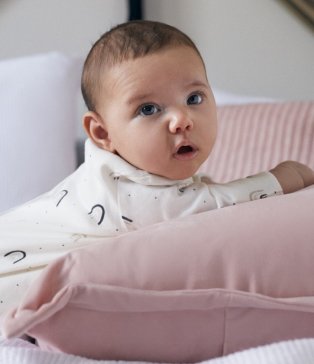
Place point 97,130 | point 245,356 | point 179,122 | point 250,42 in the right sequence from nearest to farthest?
point 245,356 → point 179,122 → point 97,130 → point 250,42

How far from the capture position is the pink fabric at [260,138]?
4.09ft

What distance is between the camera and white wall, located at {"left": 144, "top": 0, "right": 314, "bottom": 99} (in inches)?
68.4

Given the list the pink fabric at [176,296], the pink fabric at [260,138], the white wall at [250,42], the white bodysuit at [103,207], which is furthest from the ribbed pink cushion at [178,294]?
the white wall at [250,42]

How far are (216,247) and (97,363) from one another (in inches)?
6.2

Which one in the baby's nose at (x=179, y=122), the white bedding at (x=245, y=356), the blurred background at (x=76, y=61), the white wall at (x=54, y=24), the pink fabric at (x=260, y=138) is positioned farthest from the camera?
the white wall at (x=54, y=24)

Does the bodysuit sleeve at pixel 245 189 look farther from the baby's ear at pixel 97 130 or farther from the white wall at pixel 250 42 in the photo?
the white wall at pixel 250 42

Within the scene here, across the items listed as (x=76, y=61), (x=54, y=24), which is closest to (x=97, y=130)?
(x=76, y=61)

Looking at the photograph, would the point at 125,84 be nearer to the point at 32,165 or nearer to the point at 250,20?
the point at 32,165

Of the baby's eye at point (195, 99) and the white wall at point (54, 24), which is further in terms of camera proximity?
the white wall at point (54, 24)

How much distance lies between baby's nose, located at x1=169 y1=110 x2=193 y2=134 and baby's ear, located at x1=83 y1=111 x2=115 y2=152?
11 cm

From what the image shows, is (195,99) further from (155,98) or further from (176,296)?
(176,296)

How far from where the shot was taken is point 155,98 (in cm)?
79

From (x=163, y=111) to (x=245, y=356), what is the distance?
35cm

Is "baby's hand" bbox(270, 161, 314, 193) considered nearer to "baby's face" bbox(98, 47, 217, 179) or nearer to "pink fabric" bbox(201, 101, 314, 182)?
"baby's face" bbox(98, 47, 217, 179)
